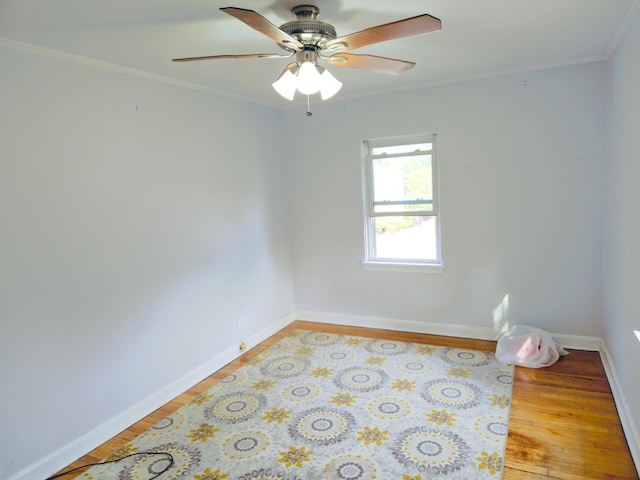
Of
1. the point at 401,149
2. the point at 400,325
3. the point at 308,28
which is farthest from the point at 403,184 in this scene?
the point at 308,28

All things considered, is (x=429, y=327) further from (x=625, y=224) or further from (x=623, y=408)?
(x=625, y=224)

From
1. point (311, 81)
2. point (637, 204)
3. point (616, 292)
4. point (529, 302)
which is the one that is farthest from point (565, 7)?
point (529, 302)

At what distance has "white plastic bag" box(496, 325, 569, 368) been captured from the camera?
10.9ft

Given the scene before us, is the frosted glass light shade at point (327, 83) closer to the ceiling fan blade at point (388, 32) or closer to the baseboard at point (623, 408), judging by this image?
the ceiling fan blade at point (388, 32)

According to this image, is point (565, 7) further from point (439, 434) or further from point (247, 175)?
point (247, 175)

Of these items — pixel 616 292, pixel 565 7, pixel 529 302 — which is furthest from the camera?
pixel 529 302

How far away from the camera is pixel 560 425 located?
2.55 meters

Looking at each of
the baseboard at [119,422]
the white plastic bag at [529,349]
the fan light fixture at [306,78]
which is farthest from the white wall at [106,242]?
the white plastic bag at [529,349]

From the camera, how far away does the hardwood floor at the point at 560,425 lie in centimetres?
219

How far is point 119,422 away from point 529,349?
3.08 meters

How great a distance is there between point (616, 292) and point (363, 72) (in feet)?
7.82

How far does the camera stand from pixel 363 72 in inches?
127

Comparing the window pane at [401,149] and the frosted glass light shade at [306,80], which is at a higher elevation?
the frosted glass light shade at [306,80]

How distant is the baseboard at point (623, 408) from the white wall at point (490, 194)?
399 millimetres
